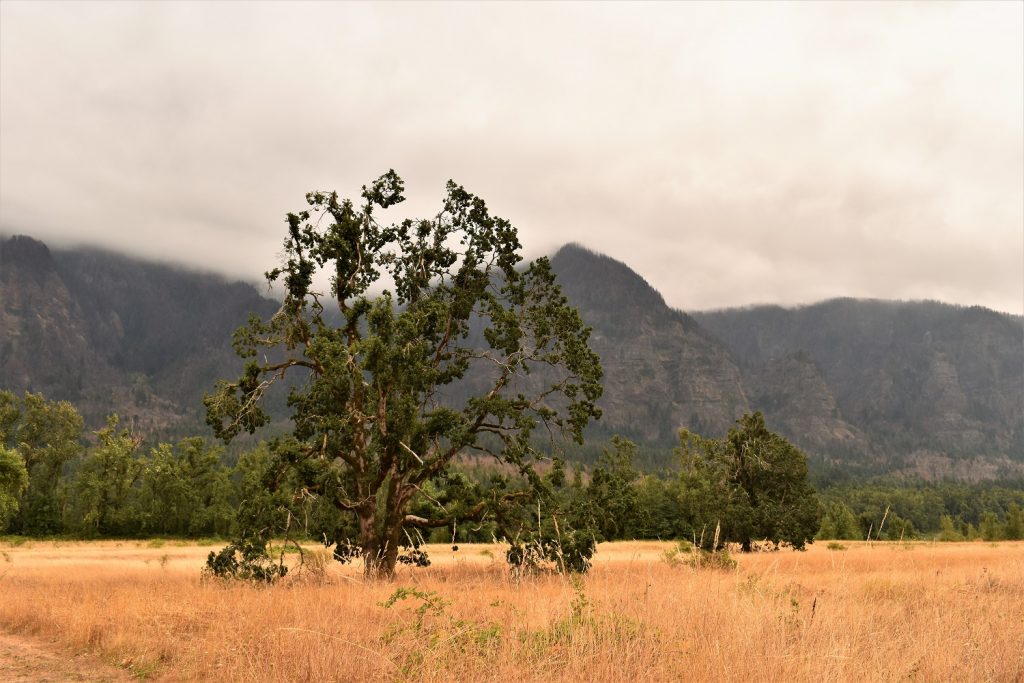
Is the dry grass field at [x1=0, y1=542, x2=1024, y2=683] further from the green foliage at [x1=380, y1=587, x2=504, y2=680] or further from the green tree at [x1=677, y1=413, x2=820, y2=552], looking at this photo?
the green tree at [x1=677, y1=413, x2=820, y2=552]

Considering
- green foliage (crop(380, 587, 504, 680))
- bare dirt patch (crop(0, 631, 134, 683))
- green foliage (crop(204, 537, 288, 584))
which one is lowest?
green foliage (crop(204, 537, 288, 584))

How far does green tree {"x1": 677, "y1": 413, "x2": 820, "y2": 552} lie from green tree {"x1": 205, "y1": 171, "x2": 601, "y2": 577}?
16.3 meters

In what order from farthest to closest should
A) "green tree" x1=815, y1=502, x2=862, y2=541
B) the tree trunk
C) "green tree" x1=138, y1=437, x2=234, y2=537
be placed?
"green tree" x1=815, y1=502, x2=862, y2=541, "green tree" x1=138, y1=437, x2=234, y2=537, the tree trunk

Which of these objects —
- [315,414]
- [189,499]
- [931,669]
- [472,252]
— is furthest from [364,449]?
[189,499]

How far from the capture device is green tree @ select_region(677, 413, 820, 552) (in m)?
34.0

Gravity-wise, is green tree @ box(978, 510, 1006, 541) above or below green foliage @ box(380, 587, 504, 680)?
below

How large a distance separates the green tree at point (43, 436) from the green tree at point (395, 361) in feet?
222

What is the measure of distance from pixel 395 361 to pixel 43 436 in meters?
77.2

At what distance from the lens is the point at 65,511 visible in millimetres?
70250

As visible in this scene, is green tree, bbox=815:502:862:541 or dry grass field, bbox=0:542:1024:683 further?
green tree, bbox=815:502:862:541

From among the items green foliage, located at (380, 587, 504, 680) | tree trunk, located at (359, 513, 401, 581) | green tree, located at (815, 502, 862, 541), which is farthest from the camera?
green tree, located at (815, 502, 862, 541)

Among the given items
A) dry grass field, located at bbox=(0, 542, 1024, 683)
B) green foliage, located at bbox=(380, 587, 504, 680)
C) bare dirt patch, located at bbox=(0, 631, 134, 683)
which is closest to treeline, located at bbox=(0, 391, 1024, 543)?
dry grass field, located at bbox=(0, 542, 1024, 683)

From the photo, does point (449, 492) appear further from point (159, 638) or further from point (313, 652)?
point (313, 652)

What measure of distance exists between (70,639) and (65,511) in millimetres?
74633
